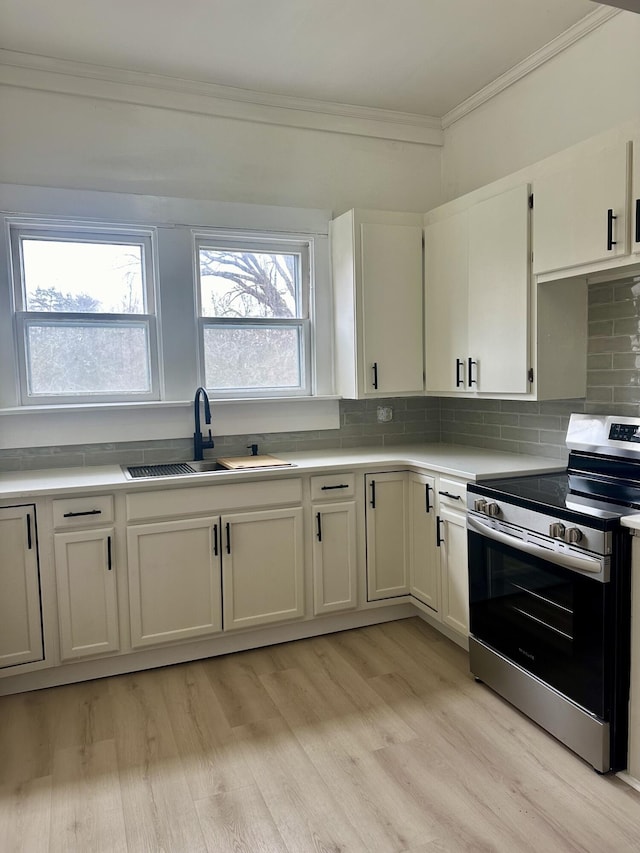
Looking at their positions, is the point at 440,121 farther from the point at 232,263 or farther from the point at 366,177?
the point at 232,263

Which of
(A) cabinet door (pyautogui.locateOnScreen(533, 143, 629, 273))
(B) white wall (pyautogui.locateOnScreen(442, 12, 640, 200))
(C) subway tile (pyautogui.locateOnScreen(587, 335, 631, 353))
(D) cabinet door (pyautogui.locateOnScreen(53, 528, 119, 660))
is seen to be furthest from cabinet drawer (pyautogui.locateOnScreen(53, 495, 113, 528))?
(B) white wall (pyautogui.locateOnScreen(442, 12, 640, 200))

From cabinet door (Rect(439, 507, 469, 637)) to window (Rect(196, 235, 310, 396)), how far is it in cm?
124

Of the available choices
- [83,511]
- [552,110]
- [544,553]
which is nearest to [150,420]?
[83,511]

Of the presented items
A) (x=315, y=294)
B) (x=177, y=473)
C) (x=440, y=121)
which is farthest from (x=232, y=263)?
(x=440, y=121)

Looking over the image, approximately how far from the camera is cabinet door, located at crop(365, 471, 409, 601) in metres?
3.19

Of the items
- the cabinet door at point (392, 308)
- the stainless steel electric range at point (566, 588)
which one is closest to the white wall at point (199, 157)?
the cabinet door at point (392, 308)

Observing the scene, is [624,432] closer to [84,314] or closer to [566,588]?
[566,588]

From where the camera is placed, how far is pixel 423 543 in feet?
10.3

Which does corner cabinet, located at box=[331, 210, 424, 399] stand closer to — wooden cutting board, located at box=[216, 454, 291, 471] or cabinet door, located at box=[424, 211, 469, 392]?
cabinet door, located at box=[424, 211, 469, 392]

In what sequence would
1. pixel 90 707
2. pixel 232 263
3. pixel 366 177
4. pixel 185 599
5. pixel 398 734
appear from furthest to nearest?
pixel 366 177 < pixel 232 263 < pixel 185 599 < pixel 90 707 < pixel 398 734

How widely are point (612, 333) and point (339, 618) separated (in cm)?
193

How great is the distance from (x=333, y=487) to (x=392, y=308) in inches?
42.6

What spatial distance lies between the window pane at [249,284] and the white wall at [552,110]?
118 cm

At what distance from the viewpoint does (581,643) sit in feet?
6.68
